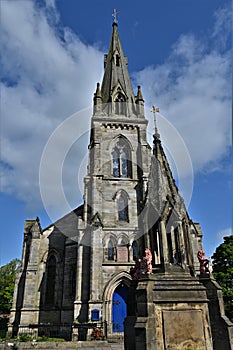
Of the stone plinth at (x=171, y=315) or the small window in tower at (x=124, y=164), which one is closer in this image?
the stone plinth at (x=171, y=315)

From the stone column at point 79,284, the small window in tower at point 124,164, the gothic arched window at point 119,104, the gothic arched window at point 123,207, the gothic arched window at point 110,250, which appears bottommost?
the stone column at point 79,284

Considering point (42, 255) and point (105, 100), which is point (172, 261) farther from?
point (105, 100)

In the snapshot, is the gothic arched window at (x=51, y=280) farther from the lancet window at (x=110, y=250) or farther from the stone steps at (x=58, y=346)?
the stone steps at (x=58, y=346)

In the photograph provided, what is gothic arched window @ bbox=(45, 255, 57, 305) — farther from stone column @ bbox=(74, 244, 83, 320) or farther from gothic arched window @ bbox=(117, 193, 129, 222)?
gothic arched window @ bbox=(117, 193, 129, 222)

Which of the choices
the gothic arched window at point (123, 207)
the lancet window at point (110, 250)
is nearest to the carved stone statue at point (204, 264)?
the lancet window at point (110, 250)

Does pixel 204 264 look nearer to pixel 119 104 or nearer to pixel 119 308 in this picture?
pixel 119 308

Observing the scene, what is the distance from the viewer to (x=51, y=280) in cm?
2277

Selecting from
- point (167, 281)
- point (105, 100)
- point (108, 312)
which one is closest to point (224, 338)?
point (167, 281)

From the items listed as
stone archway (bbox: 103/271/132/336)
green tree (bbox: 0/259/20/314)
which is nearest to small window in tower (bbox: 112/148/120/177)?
stone archway (bbox: 103/271/132/336)

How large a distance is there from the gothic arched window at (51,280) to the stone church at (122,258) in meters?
0.08

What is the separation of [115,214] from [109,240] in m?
2.46

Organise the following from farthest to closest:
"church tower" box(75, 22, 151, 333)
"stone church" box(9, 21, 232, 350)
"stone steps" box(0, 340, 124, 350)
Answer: "church tower" box(75, 22, 151, 333), "stone steps" box(0, 340, 124, 350), "stone church" box(9, 21, 232, 350)

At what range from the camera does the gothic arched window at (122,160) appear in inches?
1053

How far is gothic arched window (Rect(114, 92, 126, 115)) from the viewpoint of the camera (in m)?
31.0
